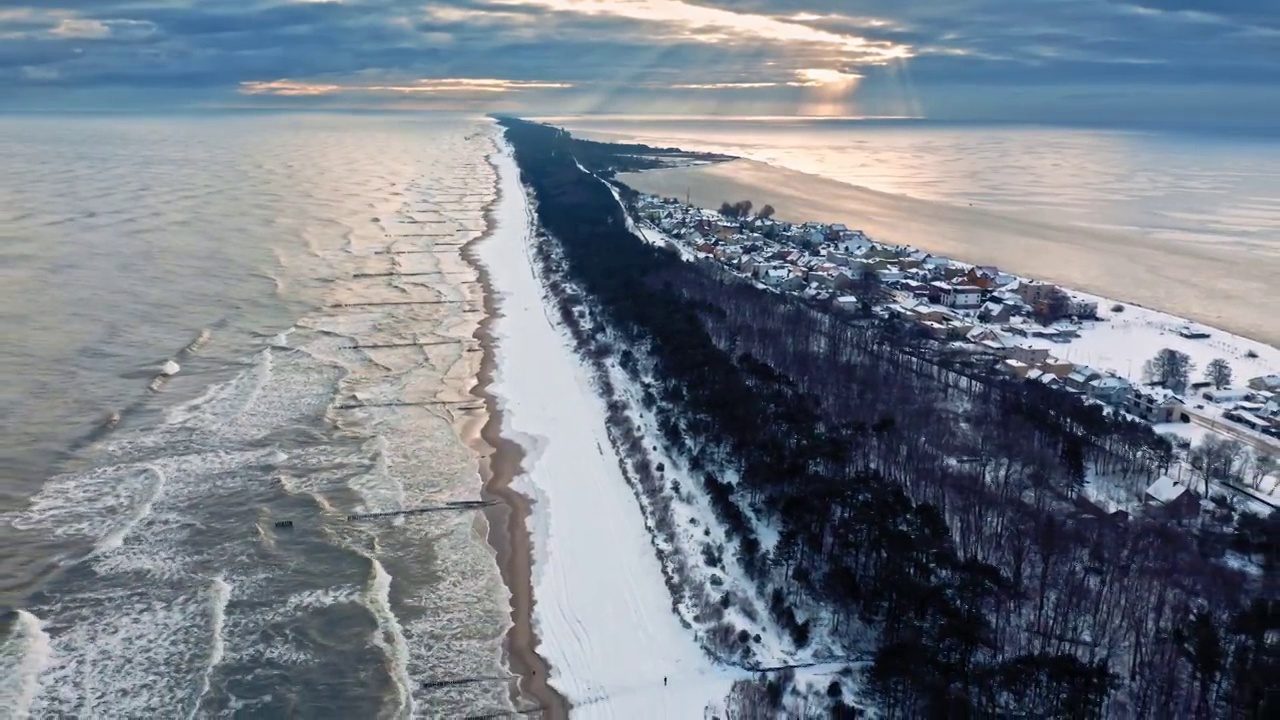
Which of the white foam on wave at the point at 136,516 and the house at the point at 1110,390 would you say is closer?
the white foam on wave at the point at 136,516

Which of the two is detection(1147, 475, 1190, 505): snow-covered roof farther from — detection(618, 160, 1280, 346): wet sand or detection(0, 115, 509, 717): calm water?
detection(618, 160, 1280, 346): wet sand

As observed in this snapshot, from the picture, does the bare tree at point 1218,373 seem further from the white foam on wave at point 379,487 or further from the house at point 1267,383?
the white foam on wave at point 379,487

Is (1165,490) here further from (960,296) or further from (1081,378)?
(960,296)

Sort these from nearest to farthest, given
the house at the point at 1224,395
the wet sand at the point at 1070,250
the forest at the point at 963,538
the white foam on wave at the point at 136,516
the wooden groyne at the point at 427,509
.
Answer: the forest at the point at 963,538 < the white foam on wave at the point at 136,516 < the wooden groyne at the point at 427,509 < the house at the point at 1224,395 < the wet sand at the point at 1070,250

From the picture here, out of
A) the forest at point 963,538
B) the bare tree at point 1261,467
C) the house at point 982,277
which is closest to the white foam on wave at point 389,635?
the forest at point 963,538

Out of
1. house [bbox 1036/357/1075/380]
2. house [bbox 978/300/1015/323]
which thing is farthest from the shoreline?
house [bbox 978/300/1015/323]

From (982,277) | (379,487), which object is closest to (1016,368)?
(982,277)

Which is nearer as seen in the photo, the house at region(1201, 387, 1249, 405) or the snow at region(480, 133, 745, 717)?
the snow at region(480, 133, 745, 717)
